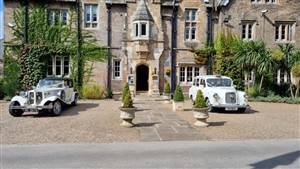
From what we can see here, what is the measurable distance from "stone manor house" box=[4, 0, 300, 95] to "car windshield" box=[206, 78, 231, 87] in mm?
7665

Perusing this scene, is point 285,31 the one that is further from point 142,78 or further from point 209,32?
point 142,78

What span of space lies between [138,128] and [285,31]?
20329 mm

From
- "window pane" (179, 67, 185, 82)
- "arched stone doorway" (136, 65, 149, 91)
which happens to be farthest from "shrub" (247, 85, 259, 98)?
"arched stone doorway" (136, 65, 149, 91)

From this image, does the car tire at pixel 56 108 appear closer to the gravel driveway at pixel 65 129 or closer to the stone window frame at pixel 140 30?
the gravel driveway at pixel 65 129

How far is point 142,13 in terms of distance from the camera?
81.1ft

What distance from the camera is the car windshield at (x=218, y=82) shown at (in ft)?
59.5

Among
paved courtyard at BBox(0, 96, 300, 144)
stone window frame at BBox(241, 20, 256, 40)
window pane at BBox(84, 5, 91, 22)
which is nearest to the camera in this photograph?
paved courtyard at BBox(0, 96, 300, 144)

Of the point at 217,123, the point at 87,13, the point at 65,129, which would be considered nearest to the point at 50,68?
the point at 87,13

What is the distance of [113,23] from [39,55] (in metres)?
6.16

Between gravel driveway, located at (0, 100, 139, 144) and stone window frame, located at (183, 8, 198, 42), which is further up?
stone window frame, located at (183, 8, 198, 42)

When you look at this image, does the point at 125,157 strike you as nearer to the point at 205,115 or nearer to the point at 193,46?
the point at 205,115

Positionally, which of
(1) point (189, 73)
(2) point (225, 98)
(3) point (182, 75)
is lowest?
(2) point (225, 98)

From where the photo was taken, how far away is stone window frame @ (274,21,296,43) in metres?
27.0

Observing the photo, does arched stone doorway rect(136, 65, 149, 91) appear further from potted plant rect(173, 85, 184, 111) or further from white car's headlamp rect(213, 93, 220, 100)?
white car's headlamp rect(213, 93, 220, 100)
